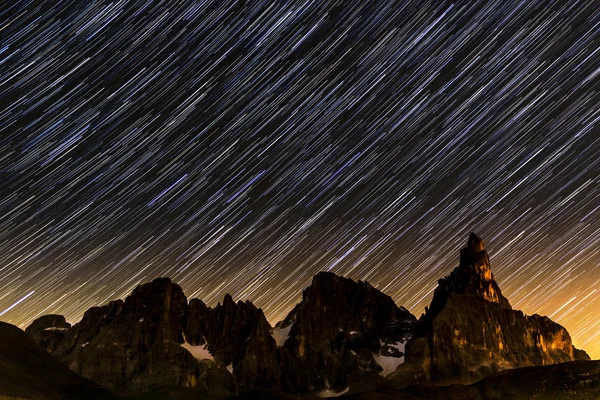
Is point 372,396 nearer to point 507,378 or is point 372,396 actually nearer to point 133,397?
point 507,378

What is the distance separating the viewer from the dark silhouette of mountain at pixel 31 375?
114 m

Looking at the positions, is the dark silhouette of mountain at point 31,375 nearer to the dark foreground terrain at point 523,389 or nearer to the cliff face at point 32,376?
the cliff face at point 32,376

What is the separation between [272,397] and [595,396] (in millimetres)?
66615

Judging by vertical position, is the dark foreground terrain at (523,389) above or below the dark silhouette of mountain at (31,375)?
below

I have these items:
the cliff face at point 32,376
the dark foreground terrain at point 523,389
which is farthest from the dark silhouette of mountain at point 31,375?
the dark foreground terrain at point 523,389

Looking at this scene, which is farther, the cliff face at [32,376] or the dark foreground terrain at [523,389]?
the dark foreground terrain at [523,389]

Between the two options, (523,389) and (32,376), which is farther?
(523,389)

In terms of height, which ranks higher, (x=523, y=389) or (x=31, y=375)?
(x=31, y=375)

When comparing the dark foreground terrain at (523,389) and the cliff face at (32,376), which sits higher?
the cliff face at (32,376)

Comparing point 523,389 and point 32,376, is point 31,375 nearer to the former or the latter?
point 32,376

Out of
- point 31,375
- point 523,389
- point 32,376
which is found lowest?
point 523,389

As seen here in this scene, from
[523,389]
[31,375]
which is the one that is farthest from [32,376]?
[523,389]

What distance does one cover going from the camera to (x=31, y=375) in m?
136

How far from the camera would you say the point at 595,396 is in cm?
11619
